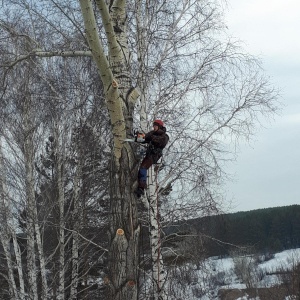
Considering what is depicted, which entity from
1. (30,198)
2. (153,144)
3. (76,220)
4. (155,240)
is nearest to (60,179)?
(30,198)

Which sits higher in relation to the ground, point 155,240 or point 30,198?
point 30,198

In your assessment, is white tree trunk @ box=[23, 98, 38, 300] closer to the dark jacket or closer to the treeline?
the dark jacket

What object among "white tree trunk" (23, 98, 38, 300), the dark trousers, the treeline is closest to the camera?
the dark trousers

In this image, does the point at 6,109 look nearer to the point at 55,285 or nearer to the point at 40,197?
the point at 40,197

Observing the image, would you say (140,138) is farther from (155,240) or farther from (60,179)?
(60,179)

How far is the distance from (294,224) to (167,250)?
53741 mm

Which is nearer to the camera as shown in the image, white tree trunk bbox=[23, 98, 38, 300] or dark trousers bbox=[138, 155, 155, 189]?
dark trousers bbox=[138, 155, 155, 189]

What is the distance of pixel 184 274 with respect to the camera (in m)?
12.1

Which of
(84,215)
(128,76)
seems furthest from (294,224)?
(128,76)

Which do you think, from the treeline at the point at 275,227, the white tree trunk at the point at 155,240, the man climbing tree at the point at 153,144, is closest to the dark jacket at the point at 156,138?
the man climbing tree at the point at 153,144

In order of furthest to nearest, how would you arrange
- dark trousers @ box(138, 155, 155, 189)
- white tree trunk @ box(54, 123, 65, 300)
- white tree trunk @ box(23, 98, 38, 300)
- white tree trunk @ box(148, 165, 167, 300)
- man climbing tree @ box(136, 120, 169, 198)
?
white tree trunk @ box(54, 123, 65, 300) < white tree trunk @ box(23, 98, 38, 300) < white tree trunk @ box(148, 165, 167, 300) < man climbing tree @ box(136, 120, 169, 198) < dark trousers @ box(138, 155, 155, 189)

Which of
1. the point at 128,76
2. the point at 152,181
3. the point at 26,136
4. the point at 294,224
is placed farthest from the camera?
the point at 294,224

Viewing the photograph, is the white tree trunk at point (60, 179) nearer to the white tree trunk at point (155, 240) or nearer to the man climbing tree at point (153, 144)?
the white tree trunk at point (155, 240)

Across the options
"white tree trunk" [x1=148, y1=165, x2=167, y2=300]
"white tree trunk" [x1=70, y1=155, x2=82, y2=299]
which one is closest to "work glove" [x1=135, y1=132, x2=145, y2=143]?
"white tree trunk" [x1=148, y1=165, x2=167, y2=300]
